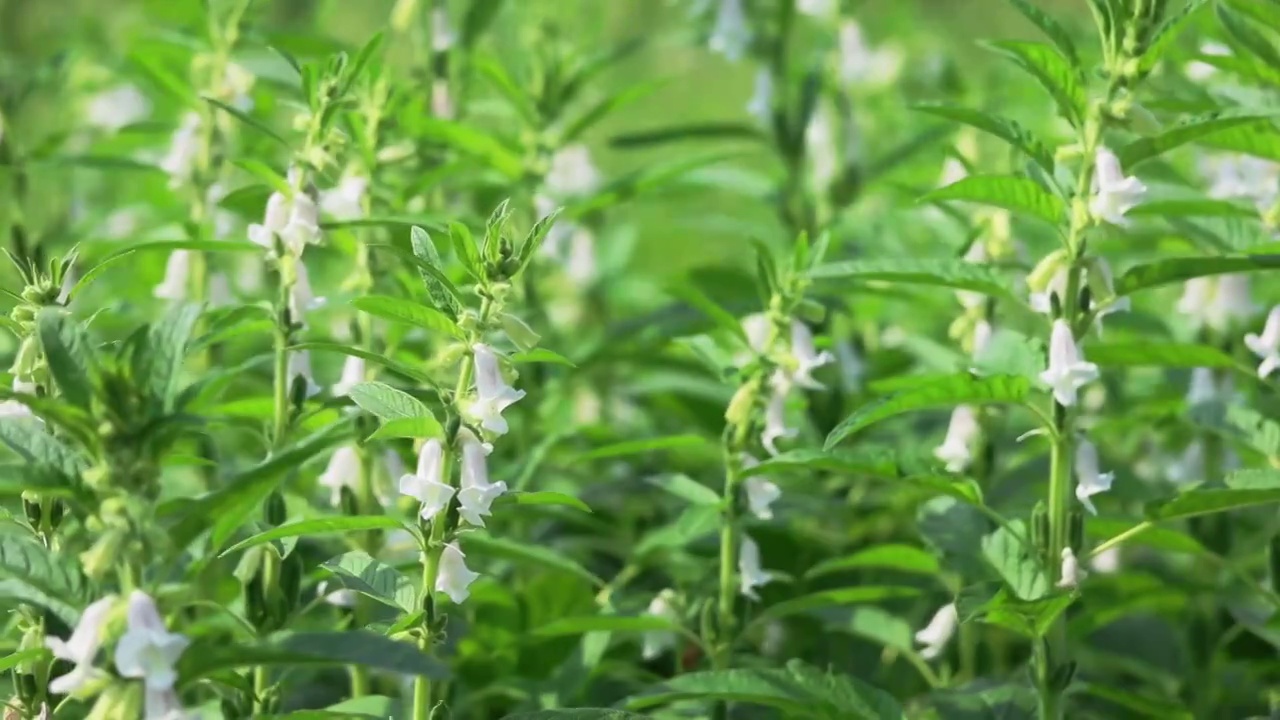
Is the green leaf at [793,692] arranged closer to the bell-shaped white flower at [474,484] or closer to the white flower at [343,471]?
the bell-shaped white flower at [474,484]

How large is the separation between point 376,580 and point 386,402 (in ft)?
0.94

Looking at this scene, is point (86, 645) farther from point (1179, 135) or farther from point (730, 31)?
point (730, 31)

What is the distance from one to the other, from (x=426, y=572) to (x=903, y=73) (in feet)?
11.7

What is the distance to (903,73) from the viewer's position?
508 centimetres

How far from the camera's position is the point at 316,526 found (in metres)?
1.92

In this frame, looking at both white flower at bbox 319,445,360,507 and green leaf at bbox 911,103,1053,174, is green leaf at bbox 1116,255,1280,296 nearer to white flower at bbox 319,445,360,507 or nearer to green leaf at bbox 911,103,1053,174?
green leaf at bbox 911,103,1053,174

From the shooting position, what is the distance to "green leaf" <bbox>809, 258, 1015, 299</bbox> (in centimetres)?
232

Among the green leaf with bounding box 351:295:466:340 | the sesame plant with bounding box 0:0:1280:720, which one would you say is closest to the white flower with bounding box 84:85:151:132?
the sesame plant with bounding box 0:0:1280:720

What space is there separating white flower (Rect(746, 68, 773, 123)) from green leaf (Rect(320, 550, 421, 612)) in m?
2.21

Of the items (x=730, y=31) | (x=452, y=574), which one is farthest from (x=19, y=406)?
(x=730, y=31)

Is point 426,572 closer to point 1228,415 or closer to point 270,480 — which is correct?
point 270,480

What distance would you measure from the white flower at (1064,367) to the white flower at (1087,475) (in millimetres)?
214

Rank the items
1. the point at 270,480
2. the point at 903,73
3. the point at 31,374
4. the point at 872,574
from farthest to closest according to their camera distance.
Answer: the point at 903,73 < the point at 872,574 < the point at 31,374 < the point at 270,480

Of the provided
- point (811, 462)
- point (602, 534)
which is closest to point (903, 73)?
point (602, 534)
